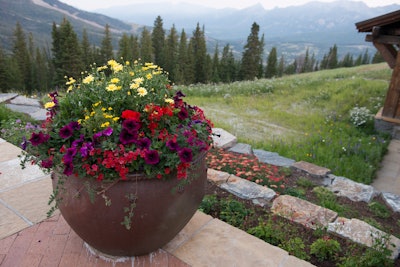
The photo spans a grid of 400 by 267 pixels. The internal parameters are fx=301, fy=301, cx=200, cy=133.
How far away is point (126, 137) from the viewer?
5.86 feet

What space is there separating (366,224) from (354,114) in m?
5.61

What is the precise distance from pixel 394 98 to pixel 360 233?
557cm

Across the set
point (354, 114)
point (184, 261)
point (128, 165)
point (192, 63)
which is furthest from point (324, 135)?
point (192, 63)

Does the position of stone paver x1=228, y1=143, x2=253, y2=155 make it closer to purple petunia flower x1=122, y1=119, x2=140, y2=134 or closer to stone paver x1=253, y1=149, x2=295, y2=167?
stone paver x1=253, y1=149, x2=295, y2=167

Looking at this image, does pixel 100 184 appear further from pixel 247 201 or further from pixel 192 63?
pixel 192 63

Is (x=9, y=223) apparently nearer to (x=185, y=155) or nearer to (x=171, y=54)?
(x=185, y=155)

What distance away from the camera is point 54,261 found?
2.11 m

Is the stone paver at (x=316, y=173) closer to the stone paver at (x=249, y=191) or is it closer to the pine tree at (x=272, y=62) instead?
the stone paver at (x=249, y=191)

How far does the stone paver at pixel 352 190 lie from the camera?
399 centimetres

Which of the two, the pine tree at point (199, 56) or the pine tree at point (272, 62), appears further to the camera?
the pine tree at point (272, 62)

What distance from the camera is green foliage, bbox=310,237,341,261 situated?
2.51 m

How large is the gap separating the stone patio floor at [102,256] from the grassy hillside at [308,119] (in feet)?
10.7

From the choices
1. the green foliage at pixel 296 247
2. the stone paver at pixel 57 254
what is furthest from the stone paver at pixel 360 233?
the stone paver at pixel 57 254

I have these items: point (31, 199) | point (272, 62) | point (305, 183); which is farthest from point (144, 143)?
point (272, 62)
